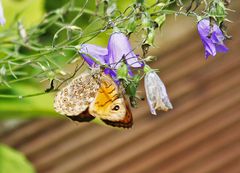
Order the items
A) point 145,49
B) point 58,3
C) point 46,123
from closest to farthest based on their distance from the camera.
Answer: point 145,49 → point 58,3 → point 46,123

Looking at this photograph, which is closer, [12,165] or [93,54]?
[93,54]

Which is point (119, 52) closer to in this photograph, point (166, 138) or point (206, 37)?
point (206, 37)

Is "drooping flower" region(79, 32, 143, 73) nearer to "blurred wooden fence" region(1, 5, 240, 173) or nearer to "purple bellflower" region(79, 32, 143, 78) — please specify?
"purple bellflower" region(79, 32, 143, 78)

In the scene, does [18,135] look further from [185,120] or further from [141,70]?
[141,70]

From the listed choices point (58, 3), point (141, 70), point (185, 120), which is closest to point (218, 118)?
point (185, 120)

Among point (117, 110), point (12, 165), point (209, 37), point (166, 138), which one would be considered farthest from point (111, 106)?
point (166, 138)

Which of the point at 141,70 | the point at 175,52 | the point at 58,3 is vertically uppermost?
the point at 141,70

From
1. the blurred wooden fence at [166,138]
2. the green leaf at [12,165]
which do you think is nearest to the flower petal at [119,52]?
the green leaf at [12,165]
